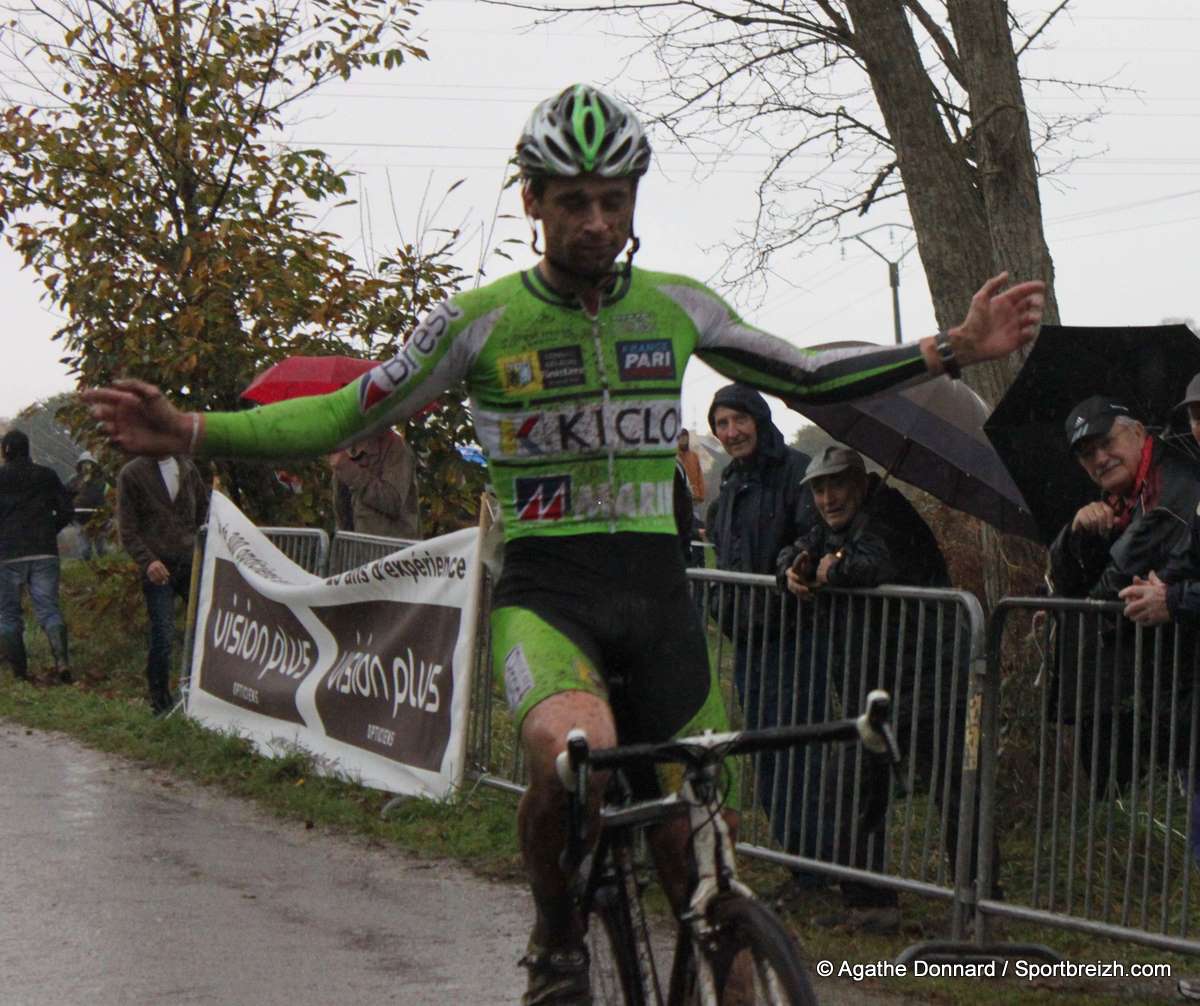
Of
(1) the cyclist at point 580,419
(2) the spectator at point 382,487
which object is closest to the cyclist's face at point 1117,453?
(1) the cyclist at point 580,419

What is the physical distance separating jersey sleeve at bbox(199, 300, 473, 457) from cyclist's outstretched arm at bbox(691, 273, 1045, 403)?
20.7 inches

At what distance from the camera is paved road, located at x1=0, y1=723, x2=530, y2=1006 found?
19.3ft

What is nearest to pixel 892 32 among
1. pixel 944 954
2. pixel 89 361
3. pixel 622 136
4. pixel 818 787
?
pixel 818 787

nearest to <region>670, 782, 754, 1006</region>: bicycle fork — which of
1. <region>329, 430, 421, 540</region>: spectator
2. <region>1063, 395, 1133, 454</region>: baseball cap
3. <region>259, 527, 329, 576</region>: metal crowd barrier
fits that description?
<region>1063, 395, 1133, 454</region>: baseball cap

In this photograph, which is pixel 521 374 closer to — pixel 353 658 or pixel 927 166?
pixel 353 658

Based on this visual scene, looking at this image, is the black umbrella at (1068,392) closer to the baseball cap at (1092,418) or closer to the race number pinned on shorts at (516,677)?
the baseball cap at (1092,418)

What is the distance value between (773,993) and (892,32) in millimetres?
7739

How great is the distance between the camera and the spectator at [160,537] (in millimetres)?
12180

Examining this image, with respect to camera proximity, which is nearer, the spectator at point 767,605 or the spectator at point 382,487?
the spectator at point 767,605

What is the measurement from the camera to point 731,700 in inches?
330

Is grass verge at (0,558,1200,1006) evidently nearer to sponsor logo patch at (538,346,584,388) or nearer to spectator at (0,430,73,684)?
spectator at (0,430,73,684)

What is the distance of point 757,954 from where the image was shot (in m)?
3.32

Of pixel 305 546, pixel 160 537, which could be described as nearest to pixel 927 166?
pixel 305 546

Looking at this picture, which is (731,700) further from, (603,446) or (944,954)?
(603,446)
